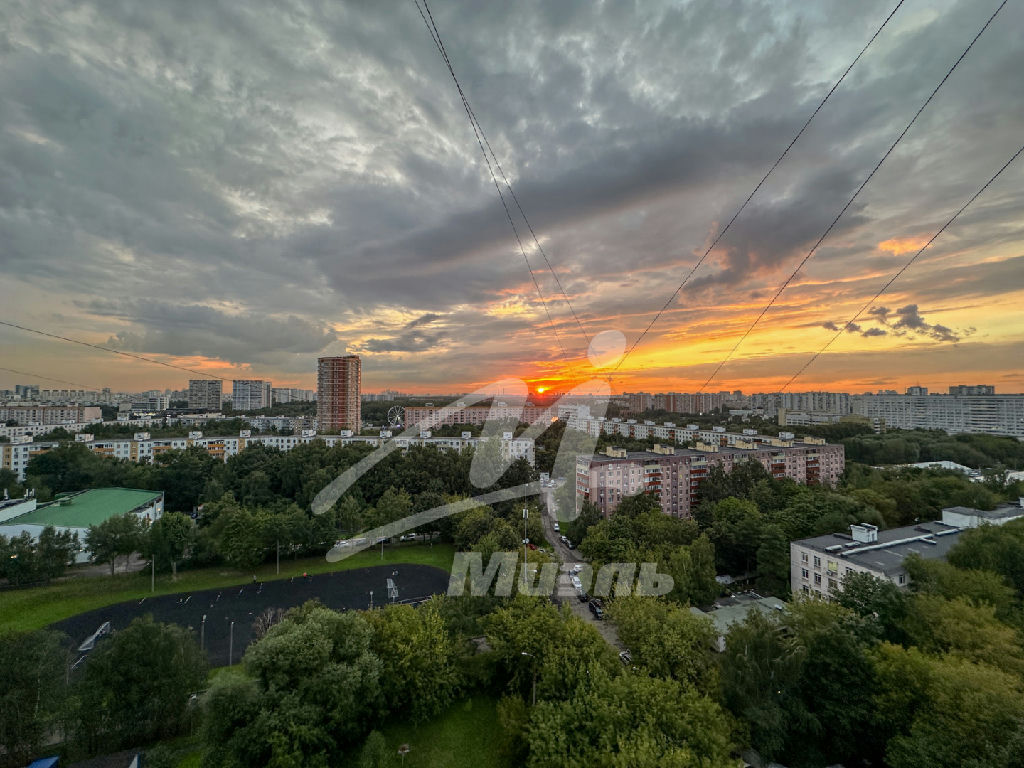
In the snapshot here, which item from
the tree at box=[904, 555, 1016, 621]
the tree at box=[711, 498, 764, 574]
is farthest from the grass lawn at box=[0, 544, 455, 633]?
the tree at box=[904, 555, 1016, 621]

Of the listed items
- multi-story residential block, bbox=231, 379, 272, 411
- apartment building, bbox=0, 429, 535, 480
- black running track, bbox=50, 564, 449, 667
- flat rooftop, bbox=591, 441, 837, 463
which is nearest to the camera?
black running track, bbox=50, 564, 449, 667

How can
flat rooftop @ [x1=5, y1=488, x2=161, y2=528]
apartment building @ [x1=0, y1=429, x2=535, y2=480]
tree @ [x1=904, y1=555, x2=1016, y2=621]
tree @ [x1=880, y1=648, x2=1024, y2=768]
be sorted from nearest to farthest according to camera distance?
tree @ [x1=880, y1=648, x2=1024, y2=768] → tree @ [x1=904, y1=555, x2=1016, y2=621] → flat rooftop @ [x1=5, y1=488, x2=161, y2=528] → apartment building @ [x1=0, y1=429, x2=535, y2=480]

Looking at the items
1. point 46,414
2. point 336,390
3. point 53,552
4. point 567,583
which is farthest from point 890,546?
point 46,414

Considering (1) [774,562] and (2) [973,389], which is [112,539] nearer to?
(1) [774,562]

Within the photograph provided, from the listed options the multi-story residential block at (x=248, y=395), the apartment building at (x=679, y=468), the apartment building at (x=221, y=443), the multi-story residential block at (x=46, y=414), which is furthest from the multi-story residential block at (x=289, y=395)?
the apartment building at (x=679, y=468)

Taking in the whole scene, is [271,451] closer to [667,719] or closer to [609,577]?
[609,577]

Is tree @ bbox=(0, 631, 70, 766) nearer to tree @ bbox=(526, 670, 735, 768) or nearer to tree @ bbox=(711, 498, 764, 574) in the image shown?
tree @ bbox=(526, 670, 735, 768)
